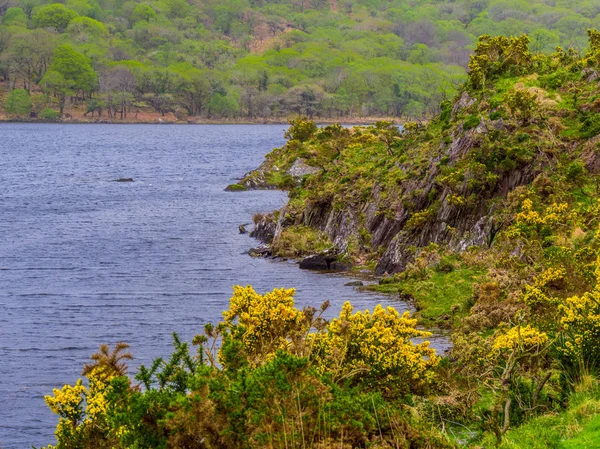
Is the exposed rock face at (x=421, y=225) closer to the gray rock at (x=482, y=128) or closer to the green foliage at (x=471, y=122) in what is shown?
the gray rock at (x=482, y=128)

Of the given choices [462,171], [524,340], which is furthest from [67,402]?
[462,171]

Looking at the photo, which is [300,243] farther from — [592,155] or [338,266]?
[592,155]

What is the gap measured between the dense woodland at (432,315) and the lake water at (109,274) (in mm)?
2656

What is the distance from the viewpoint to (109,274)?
172 ft

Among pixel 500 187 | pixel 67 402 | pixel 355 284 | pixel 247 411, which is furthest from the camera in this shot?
pixel 500 187

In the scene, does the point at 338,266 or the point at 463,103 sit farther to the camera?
the point at 463,103

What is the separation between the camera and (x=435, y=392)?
21375 mm

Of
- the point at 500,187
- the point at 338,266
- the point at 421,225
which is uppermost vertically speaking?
the point at 500,187

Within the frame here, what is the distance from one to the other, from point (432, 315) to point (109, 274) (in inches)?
872

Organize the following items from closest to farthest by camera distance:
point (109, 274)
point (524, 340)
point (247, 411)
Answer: point (247, 411) < point (524, 340) < point (109, 274)

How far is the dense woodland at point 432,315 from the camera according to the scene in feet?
49.1

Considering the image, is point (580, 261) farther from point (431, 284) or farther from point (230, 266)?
point (230, 266)

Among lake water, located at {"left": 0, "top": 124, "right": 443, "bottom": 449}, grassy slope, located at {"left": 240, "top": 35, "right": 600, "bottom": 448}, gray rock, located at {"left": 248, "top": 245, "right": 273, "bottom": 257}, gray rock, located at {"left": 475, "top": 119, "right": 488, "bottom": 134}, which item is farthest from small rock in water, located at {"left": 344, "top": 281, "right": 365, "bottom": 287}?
gray rock, located at {"left": 475, "top": 119, "right": 488, "bottom": 134}

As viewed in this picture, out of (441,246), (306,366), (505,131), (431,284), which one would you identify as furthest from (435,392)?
(505,131)
